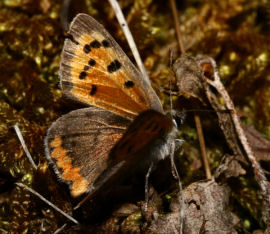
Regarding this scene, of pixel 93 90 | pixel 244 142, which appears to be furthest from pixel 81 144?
pixel 244 142

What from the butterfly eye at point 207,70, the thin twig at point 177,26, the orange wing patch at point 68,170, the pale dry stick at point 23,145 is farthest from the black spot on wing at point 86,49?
the thin twig at point 177,26

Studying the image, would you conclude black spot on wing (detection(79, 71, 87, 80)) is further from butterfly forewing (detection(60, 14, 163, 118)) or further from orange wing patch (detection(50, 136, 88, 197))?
orange wing patch (detection(50, 136, 88, 197))

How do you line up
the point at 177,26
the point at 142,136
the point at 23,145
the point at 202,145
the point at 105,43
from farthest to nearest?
the point at 177,26 < the point at 202,145 < the point at 23,145 < the point at 105,43 < the point at 142,136

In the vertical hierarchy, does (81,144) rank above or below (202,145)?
above

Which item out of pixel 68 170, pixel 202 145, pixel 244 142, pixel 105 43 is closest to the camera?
pixel 68 170

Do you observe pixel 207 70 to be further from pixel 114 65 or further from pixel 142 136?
pixel 142 136

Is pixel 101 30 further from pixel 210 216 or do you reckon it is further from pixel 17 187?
pixel 210 216

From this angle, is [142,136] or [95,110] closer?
[142,136]
